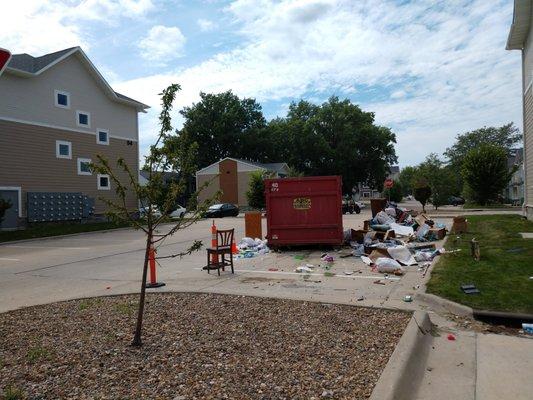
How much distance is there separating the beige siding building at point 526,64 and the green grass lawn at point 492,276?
25.0ft

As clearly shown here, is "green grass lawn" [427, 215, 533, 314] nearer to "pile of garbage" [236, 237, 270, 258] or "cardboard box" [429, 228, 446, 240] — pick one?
"cardboard box" [429, 228, 446, 240]

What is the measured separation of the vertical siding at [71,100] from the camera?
87.3ft

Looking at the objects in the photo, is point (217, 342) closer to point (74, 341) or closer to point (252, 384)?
point (252, 384)

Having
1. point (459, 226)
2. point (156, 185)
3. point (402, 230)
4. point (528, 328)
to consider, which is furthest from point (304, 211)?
point (156, 185)

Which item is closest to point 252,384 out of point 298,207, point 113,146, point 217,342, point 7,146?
point 217,342

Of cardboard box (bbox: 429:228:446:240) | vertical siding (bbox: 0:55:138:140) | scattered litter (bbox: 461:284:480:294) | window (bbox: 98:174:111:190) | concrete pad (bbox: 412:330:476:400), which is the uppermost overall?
vertical siding (bbox: 0:55:138:140)

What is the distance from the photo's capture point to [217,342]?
489 cm

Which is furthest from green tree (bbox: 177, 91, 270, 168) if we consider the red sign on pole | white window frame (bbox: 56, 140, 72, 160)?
the red sign on pole

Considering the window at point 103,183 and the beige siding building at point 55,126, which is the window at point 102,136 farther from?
the window at point 103,183

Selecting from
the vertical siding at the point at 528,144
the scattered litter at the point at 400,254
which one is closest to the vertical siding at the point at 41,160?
the scattered litter at the point at 400,254

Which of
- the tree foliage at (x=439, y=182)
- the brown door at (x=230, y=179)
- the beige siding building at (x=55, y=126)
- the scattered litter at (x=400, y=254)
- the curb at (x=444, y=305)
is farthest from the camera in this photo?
the brown door at (x=230, y=179)

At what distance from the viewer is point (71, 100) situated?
99.7ft

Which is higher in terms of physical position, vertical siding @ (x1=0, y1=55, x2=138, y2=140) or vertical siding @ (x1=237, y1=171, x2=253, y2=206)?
vertical siding @ (x1=0, y1=55, x2=138, y2=140)

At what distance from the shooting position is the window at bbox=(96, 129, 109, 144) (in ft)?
105
